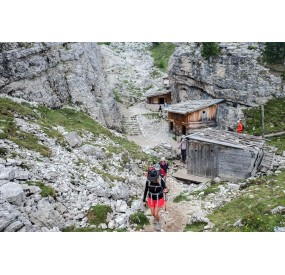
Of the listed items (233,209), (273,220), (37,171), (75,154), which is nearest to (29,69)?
(75,154)

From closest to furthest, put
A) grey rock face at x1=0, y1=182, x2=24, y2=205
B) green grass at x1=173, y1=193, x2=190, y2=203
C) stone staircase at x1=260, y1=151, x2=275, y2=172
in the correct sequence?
grey rock face at x1=0, y1=182, x2=24, y2=205 < green grass at x1=173, y1=193, x2=190, y2=203 < stone staircase at x1=260, y1=151, x2=275, y2=172

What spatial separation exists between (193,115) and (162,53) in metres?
31.9

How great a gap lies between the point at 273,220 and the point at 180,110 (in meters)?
21.6

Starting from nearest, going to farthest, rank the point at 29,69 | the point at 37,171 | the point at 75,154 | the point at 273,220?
1. the point at 273,220
2. the point at 37,171
3. the point at 75,154
4. the point at 29,69

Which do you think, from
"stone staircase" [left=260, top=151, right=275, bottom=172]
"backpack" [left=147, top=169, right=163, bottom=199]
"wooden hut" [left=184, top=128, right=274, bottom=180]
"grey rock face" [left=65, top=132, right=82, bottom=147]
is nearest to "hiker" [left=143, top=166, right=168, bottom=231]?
"backpack" [left=147, top=169, right=163, bottom=199]

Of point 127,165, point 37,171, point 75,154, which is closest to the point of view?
point 37,171

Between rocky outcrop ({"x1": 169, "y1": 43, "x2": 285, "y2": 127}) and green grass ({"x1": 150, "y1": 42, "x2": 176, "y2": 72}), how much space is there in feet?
64.3

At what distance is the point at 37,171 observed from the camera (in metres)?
13.4

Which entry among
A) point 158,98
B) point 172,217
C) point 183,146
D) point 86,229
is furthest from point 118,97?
point 86,229

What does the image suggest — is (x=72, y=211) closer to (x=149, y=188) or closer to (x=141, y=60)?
(x=149, y=188)

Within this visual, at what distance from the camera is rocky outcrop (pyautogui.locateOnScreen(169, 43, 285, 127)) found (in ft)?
98.4

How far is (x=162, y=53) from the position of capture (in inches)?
2424

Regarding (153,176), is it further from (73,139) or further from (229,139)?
(229,139)

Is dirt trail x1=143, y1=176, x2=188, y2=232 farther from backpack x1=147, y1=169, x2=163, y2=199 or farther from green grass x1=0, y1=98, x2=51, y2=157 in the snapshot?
green grass x1=0, y1=98, x2=51, y2=157
